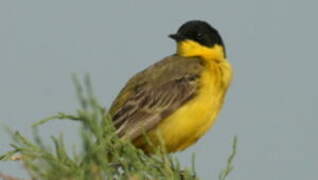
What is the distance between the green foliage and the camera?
12.9 ft

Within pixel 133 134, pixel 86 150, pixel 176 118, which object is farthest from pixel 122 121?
pixel 86 150

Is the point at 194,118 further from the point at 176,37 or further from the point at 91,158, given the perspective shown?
the point at 91,158

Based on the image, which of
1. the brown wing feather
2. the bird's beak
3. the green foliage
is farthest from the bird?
the green foliage

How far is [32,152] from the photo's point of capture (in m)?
4.70

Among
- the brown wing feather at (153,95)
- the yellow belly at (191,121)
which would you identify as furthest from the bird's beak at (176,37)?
the yellow belly at (191,121)

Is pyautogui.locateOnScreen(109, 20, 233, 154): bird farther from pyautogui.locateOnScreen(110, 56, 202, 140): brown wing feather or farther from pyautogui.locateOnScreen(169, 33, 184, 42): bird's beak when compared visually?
pyautogui.locateOnScreen(169, 33, 184, 42): bird's beak

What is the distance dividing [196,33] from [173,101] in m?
1.57

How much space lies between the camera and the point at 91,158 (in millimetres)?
3953

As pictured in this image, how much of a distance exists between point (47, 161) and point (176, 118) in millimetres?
3723

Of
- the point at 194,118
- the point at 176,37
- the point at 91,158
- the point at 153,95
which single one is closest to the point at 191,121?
the point at 194,118

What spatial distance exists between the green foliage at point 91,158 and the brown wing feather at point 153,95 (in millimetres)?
2354

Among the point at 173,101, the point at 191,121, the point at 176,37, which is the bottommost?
the point at 191,121

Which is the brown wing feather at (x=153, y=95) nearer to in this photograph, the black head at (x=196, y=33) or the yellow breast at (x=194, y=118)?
the yellow breast at (x=194, y=118)

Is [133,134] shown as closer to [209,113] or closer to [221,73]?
[209,113]
